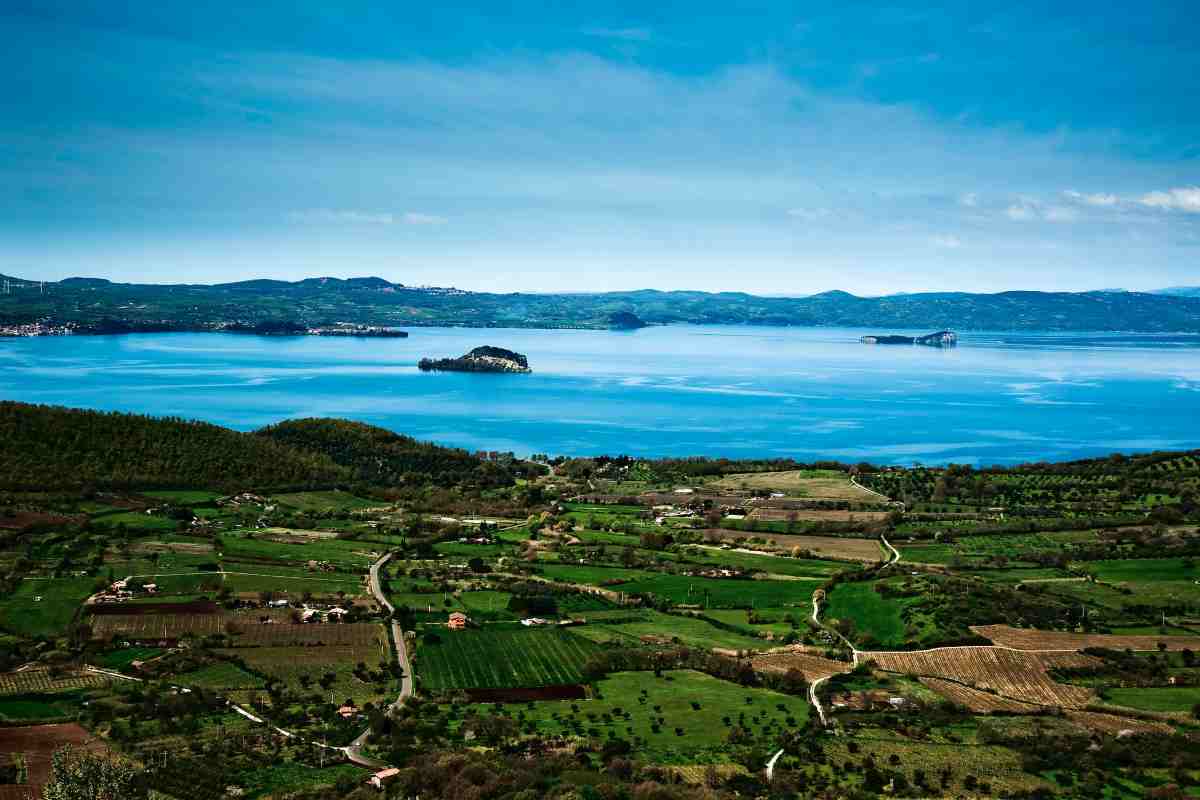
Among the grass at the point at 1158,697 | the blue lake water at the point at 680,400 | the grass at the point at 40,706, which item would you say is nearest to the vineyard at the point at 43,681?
the grass at the point at 40,706

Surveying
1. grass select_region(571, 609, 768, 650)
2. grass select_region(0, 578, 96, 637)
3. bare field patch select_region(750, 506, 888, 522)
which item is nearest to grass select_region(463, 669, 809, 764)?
grass select_region(571, 609, 768, 650)

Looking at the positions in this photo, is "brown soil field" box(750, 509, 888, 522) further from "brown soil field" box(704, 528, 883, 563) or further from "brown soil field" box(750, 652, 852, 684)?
"brown soil field" box(750, 652, 852, 684)

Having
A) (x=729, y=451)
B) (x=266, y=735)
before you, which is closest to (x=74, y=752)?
(x=266, y=735)

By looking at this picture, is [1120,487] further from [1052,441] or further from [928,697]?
[928,697]

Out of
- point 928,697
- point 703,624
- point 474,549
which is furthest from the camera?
point 474,549

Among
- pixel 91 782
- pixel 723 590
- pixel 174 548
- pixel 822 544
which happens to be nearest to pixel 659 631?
pixel 723 590
